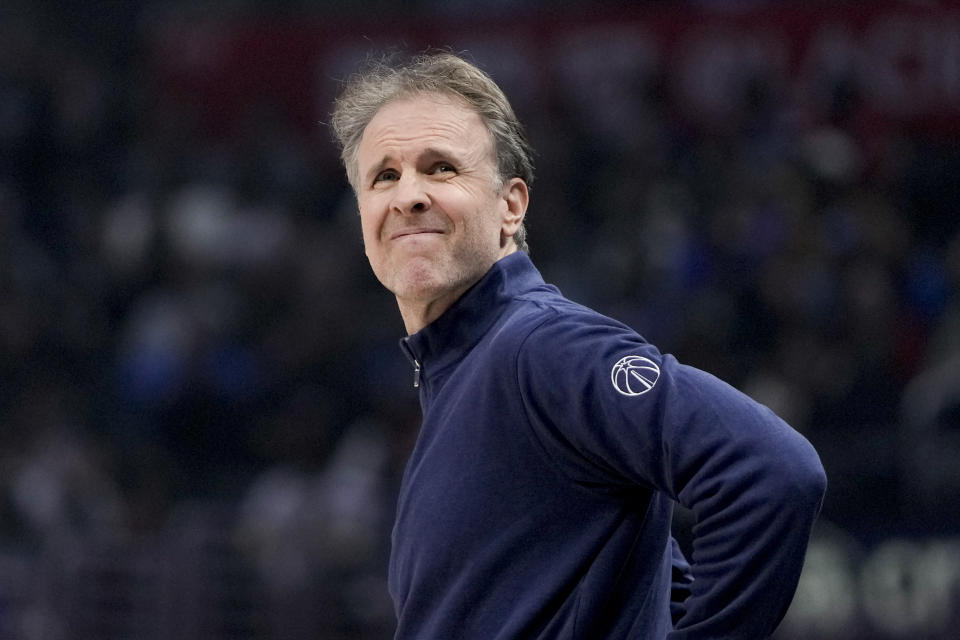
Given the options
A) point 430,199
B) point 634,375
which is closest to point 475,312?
point 430,199

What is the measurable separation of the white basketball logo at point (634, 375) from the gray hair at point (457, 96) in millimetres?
653

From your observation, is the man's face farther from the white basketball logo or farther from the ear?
the white basketball logo

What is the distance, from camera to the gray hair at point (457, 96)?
105 inches

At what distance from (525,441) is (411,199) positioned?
50cm

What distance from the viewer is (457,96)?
2648 millimetres

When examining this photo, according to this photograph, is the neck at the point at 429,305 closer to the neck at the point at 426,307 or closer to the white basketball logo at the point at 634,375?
the neck at the point at 426,307

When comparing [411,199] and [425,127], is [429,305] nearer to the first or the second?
[411,199]

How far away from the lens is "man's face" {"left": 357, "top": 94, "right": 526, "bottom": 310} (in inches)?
100

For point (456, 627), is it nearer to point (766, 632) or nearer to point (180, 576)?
point (766, 632)

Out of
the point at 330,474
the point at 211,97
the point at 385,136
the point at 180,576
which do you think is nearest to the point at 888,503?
the point at 330,474

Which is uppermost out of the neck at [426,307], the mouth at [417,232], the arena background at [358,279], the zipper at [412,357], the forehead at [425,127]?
the forehead at [425,127]

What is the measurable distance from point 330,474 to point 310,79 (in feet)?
11.1

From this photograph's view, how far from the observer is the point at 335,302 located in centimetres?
897

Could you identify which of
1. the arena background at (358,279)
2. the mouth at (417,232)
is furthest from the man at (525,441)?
the arena background at (358,279)
